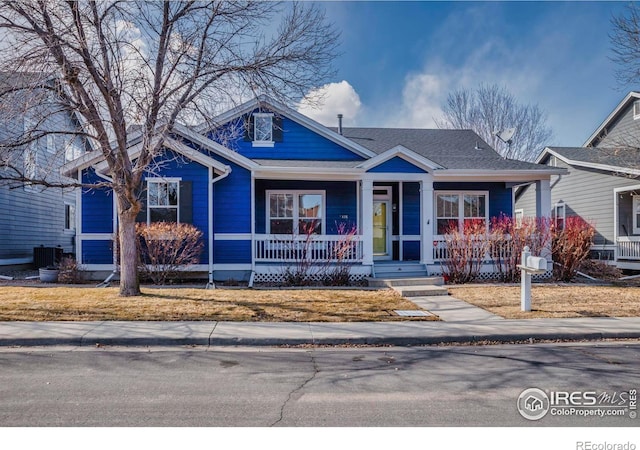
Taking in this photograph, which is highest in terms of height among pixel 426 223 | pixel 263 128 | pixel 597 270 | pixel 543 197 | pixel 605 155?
pixel 263 128

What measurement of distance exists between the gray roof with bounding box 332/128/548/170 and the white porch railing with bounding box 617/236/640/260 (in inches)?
218

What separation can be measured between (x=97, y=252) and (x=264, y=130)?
6.86m

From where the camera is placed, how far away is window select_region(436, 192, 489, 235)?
15.8 metres

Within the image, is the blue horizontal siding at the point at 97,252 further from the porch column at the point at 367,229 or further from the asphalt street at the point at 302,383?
the porch column at the point at 367,229

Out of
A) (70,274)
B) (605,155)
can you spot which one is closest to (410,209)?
(605,155)

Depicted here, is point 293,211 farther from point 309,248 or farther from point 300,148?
point 309,248

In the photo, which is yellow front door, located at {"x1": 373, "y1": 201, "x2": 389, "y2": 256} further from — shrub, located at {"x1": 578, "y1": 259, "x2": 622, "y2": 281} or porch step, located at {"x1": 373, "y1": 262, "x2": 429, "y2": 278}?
shrub, located at {"x1": 578, "y1": 259, "x2": 622, "y2": 281}

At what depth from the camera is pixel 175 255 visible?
1212 centimetres

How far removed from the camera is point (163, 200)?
12867 mm

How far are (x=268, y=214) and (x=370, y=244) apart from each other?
3.92 m

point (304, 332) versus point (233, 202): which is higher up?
point (233, 202)

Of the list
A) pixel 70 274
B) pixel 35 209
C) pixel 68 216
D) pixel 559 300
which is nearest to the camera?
pixel 559 300
